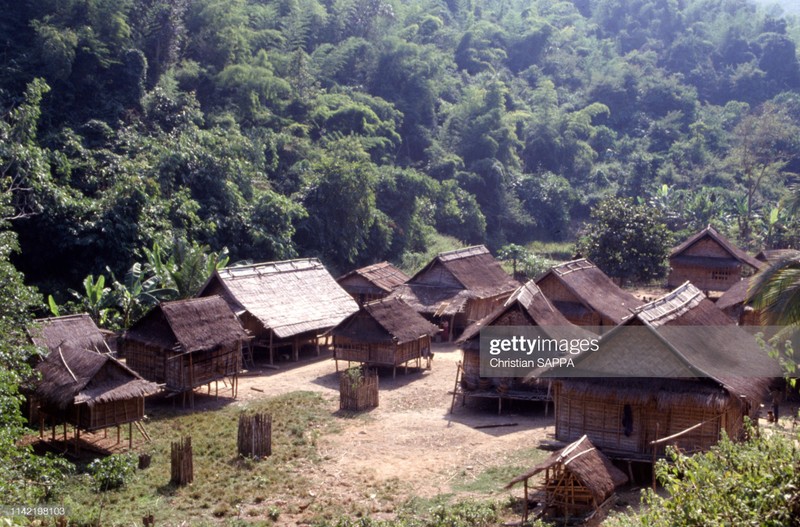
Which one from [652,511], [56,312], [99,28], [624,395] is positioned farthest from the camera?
[99,28]

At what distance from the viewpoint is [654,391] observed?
1531cm

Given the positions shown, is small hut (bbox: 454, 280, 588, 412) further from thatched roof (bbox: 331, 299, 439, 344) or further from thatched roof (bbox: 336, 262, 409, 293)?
thatched roof (bbox: 336, 262, 409, 293)

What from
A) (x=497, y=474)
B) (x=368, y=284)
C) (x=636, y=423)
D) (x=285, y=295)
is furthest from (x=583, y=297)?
(x=497, y=474)

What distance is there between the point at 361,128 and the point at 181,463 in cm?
3461

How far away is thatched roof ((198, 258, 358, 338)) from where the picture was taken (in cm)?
2425

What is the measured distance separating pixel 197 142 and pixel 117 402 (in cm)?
1991

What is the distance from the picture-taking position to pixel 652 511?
810 cm

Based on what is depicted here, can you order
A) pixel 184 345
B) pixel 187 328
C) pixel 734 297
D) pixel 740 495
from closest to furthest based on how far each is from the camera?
pixel 740 495
pixel 184 345
pixel 187 328
pixel 734 297

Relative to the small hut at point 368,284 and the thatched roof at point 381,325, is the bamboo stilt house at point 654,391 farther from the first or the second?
the small hut at point 368,284

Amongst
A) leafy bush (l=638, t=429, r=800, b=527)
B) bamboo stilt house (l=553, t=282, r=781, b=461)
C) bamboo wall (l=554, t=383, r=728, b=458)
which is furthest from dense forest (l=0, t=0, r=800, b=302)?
leafy bush (l=638, t=429, r=800, b=527)

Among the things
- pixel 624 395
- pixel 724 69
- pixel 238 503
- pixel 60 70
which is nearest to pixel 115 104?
pixel 60 70

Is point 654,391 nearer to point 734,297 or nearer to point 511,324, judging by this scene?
point 511,324

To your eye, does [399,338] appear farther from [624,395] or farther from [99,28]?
[99,28]

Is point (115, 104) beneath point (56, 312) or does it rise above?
above
